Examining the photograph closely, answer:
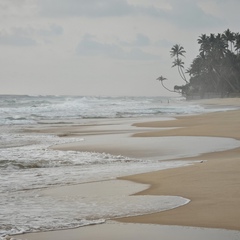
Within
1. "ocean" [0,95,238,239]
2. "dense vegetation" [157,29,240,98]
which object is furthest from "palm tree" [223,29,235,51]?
"ocean" [0,95,238,239]

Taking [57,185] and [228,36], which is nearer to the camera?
[57,185]

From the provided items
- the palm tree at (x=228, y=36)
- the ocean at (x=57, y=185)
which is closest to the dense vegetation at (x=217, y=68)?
the palm tree at (x=228, y=36)

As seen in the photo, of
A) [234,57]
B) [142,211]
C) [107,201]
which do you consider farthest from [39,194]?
[234,57]

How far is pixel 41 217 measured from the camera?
616cm

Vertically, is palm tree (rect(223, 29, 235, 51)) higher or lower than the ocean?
higher

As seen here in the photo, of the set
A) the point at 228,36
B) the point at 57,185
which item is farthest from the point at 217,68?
the point at 57,185

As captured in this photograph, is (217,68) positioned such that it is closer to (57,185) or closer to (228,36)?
(228,36)

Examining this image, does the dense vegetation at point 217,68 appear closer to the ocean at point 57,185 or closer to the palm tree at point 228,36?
the palm tree at point 228,36

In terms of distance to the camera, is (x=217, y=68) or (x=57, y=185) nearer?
(x=57, y=185)

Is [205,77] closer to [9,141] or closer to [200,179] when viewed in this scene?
[9,141]

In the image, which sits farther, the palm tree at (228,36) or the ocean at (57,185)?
the palm tree at (228,36)

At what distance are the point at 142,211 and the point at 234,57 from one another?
8941cm

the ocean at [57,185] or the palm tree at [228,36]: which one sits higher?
the palm tree at [228,36]

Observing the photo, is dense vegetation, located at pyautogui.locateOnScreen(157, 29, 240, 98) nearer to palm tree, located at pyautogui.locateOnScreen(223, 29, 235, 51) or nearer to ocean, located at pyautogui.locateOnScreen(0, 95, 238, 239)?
palm tree, located at pyautogui.locateOnScreen(223, 29, 235, 51)
